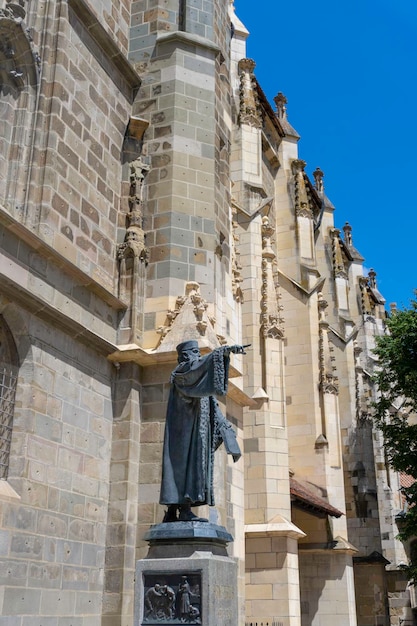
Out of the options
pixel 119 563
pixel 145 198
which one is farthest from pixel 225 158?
pixel 119 563

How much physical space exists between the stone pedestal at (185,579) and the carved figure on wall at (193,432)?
24 centimetres

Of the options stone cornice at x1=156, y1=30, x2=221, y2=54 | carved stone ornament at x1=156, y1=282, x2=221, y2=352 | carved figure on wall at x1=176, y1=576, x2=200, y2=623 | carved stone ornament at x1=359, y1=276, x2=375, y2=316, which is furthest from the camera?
carved stone ornament at x1=359, y1=276, x2=375, y2=316

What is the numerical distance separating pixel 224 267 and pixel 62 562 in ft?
16.9

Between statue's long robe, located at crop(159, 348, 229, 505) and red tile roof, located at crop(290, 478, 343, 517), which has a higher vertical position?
red tile roof, located at crop(290, 478, 343, 517)

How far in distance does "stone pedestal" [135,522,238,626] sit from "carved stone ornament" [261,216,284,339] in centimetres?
1100

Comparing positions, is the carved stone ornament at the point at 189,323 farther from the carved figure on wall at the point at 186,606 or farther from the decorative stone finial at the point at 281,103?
the decorative stone finial at the point at 281,103

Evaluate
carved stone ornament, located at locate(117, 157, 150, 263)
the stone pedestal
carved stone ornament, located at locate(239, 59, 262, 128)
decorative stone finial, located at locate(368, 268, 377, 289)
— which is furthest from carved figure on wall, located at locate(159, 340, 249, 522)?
decorative stone finial, located at locate(368, 268, 377, 289)

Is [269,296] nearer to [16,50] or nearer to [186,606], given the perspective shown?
[16,50]

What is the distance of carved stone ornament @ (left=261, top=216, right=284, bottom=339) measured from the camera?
16.7 m

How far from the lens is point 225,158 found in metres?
12.6

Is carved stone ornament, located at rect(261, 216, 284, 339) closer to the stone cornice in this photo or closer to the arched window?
the stone cornice

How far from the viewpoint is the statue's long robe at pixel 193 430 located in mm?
5922

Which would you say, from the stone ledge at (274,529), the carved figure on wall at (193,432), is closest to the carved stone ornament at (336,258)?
the stone ledge at (274,529)

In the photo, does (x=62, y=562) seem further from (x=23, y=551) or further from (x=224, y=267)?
(x=224, y=267)
